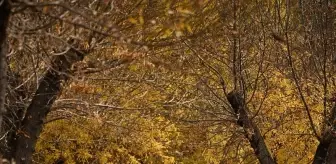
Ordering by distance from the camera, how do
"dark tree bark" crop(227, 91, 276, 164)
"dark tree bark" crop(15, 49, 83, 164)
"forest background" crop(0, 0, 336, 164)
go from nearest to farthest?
"forest background" crop(0, 0, 336, 164)
"dark tree bark" crop(15, 49, 83, 164)
"dark tree bark" crop(227, 91, 276, 164)

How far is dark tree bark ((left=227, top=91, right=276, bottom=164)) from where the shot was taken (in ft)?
31.4

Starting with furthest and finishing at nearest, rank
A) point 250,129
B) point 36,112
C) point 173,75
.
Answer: point 173,75 → point 250,129 → point 36,112

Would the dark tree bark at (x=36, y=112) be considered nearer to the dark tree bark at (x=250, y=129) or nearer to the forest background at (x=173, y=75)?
the forest background at (x=173, y=75)

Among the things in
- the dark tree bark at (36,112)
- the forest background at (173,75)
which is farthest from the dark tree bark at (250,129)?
the dark tree bark at (36,112)

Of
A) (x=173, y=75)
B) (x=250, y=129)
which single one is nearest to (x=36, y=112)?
(x=173, y=75)

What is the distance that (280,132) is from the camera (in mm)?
13094

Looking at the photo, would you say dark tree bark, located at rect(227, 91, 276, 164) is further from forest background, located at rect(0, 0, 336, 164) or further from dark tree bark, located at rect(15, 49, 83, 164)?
dark tree bark, located at rect(15, 49, 83, 164)

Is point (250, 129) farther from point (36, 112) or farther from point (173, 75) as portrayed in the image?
point (36, 112)

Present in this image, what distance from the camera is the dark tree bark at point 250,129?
9.59 metres

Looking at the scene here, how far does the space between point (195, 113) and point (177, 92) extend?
1.20 meters

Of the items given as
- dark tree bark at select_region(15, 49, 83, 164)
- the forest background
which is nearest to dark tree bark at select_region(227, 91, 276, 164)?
the forest background

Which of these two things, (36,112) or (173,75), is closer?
(36,112)

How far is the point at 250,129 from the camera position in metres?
9.52

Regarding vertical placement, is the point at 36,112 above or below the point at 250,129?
below
